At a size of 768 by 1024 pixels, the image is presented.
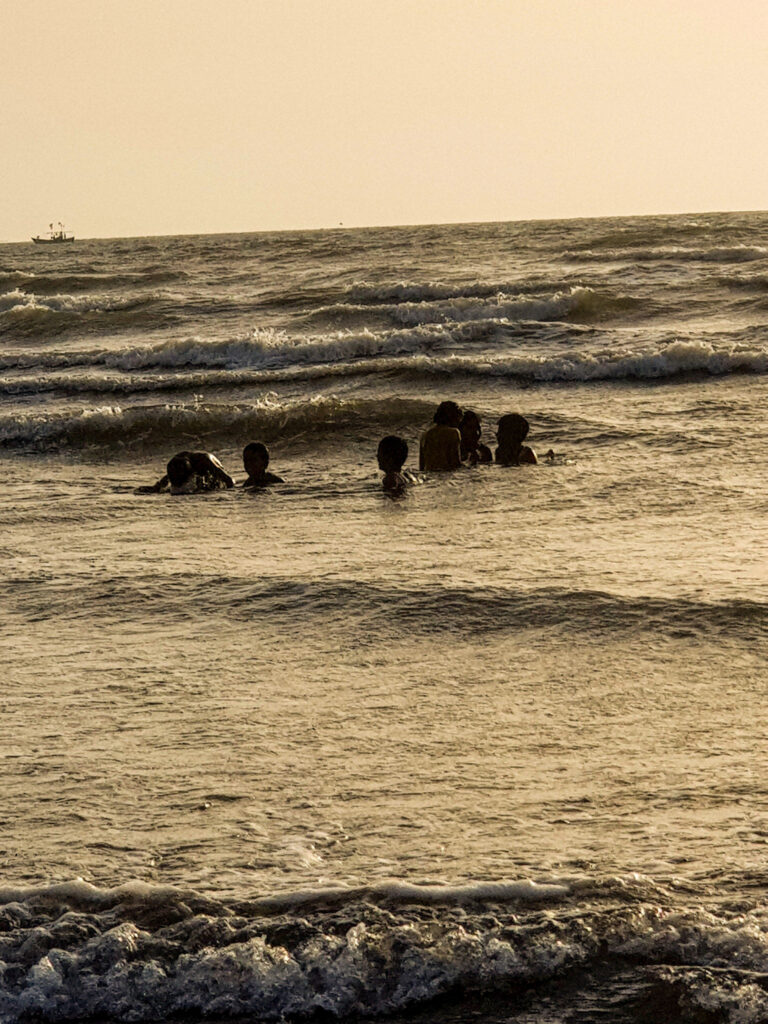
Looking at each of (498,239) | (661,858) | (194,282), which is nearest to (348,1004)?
(661,858)

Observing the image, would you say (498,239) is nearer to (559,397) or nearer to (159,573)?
(559,397)

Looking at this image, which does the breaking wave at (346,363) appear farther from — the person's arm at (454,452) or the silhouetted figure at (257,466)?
the silhouetted figure at (257,466)

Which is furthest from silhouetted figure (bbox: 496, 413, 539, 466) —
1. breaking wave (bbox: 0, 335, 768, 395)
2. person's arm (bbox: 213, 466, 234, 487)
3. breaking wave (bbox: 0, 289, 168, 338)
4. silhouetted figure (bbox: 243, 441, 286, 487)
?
breaking wave (bbox: 0, 289, 168, 338)

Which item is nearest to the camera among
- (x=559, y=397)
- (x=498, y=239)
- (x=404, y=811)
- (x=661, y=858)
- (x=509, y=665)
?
(x=661, y=858)

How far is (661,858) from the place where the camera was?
4012 mm

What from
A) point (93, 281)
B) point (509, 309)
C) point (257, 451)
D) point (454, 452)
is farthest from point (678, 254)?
point (257, 451)

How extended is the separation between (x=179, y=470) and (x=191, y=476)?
0.58 ft

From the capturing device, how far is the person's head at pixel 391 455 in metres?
11.3

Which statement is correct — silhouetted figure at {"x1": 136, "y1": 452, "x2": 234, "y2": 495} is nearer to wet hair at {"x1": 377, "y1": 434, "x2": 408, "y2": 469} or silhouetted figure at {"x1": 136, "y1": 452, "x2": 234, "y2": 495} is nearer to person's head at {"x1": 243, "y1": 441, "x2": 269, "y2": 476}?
person's head at {"x1": 243, "y1": 441, "x2": 269, "y2": 476}

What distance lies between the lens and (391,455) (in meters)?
11.4

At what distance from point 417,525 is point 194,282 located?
81.5 feet

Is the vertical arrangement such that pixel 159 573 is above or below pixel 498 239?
below

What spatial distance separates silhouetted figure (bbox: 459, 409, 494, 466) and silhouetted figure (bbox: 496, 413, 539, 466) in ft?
0.46

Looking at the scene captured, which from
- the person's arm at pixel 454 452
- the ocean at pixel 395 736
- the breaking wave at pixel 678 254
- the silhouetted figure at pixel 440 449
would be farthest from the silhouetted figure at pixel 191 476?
the breaking wave at pixel 678 254
